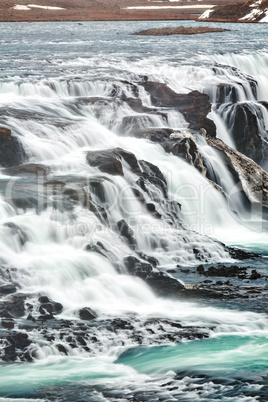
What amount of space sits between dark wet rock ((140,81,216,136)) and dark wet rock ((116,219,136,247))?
905 cm

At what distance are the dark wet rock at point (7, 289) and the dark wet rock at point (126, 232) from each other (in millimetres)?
4368

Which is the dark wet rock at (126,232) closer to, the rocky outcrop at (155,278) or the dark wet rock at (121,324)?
the rocky outcrop at (155,278)

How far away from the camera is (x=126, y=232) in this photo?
755 inches

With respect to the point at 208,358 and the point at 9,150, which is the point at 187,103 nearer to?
the point at 9,150

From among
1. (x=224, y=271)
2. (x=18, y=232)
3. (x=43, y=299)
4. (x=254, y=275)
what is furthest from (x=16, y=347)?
(x=254, y=275)

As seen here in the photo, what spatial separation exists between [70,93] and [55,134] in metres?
6.88

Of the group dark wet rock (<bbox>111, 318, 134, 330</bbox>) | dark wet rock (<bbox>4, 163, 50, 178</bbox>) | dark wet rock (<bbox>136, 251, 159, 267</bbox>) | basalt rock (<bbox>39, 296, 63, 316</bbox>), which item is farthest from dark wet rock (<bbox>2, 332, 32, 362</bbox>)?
dark wet rock (<bbox>4, 163, 50, 178</bbox>)

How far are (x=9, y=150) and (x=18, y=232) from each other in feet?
19.9

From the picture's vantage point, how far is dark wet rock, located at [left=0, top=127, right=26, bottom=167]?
22.5 meters

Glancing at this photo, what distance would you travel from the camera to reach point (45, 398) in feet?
39.2

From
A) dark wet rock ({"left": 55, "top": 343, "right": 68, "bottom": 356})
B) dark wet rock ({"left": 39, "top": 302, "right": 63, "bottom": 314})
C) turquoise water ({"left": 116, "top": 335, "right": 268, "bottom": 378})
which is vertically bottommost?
turquoise water ({"left": 116, "top": 335, "right": 268, "bottom": 378})

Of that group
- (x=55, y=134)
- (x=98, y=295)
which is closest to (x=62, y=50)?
(x=55, y=134)

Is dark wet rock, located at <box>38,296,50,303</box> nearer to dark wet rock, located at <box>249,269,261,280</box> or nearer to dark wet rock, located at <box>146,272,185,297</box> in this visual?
dark wet rock, located at <box>146,272,185,297</box>

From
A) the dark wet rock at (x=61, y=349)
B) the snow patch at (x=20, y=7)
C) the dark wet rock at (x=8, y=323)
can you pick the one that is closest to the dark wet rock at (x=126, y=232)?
the dark wet rock at (x=8, y=323)
